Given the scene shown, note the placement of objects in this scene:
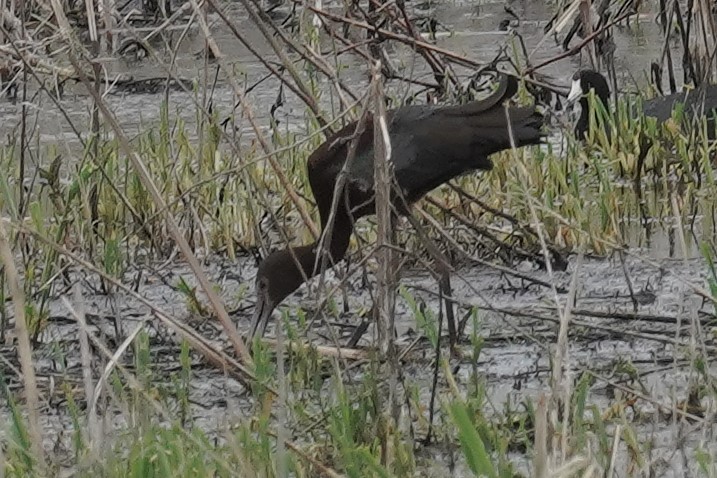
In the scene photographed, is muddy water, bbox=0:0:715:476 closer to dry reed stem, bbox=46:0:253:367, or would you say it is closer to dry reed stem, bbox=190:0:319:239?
dry reed stem, bbox=46:0:253:367

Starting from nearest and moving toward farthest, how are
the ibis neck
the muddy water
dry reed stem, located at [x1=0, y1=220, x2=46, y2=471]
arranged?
dry reed stem, located at [x1=0, y1=220, x2=46, y2=471]
the muddy water
the ibis neck

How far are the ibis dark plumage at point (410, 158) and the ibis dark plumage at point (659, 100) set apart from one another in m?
1.10

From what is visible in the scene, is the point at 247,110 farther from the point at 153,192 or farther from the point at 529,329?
the point at 529,329

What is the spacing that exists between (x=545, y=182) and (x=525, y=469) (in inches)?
81.6

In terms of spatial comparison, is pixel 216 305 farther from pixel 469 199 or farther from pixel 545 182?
pixel 545 182

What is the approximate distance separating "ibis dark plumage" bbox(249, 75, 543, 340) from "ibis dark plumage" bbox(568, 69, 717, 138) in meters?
1.10

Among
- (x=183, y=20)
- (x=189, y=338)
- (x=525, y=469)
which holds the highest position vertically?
(x=183, y=20)

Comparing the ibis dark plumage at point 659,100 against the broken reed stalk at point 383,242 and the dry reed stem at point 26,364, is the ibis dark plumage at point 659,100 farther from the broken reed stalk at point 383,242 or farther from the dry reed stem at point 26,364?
the dry reed stem at point 26,364

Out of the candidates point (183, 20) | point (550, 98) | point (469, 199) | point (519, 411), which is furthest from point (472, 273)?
point (183, 20)

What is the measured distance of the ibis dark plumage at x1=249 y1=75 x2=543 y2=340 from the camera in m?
3.93

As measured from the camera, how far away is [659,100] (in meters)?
5.55

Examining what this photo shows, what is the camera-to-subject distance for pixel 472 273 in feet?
13.8

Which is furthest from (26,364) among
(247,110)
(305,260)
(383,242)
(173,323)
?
(305,260)

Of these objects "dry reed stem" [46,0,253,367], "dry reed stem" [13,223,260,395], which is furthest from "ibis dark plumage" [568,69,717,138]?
"dry reed stem" [13,223,260,395]
